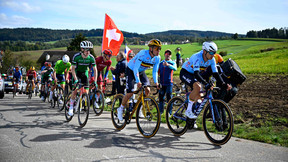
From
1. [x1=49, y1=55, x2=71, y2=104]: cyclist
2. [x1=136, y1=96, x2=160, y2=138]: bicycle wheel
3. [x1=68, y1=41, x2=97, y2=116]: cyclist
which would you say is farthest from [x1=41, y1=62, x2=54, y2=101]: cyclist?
[x1=136, y1=96, x2=160, y2=138]: bicycle wheel

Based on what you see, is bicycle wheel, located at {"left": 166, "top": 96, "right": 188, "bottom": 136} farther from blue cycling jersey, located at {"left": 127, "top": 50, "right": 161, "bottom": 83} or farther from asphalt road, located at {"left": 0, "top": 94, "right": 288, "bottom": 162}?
blue cycling jersey, located at {"left": 127, "top": 50, "right": 161, "bottom": 83}

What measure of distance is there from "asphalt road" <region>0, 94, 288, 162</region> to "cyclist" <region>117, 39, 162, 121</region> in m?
1.13

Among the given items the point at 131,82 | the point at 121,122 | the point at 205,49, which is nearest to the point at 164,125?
the point at 121,122

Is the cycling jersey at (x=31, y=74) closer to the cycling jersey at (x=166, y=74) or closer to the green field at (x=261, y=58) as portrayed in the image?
the cycling jersey at (x=166, y=74)

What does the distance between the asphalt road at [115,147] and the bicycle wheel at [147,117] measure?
0.19 meters

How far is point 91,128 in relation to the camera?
733 centimetres

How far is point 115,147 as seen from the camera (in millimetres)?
5320

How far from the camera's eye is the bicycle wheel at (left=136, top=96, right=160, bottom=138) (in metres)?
6.16

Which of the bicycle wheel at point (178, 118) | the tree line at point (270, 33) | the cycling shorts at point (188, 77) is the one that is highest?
the tree line at point (270, 33)

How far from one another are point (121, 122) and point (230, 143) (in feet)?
9.84

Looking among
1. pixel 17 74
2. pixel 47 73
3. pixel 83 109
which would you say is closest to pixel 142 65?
pixel 83 109

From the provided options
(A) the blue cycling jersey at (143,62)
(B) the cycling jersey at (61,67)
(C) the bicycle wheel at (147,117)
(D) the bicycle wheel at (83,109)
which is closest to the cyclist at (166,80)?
(A) the blue cycling jersey at (143,62)

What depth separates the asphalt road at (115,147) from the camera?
4668mm

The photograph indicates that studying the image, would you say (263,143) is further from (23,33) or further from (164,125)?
(23,33)
